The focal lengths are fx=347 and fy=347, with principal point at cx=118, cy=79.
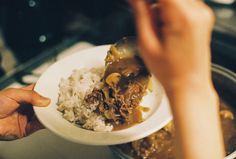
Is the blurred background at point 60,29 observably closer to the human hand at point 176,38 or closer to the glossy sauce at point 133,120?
the glossy sauce at point 133,120

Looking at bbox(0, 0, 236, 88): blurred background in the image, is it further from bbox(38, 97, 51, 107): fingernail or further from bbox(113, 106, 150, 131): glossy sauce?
bbox(113, 106, 150, 131): glossy sauce

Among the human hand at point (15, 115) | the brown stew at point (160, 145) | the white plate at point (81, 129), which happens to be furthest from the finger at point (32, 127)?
the brown stew at point (160, 145)

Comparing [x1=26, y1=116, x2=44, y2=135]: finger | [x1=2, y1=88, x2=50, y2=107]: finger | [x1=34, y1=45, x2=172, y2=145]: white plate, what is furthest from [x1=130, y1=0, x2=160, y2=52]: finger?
[x1=26, y1=116, x2=44, y2=135]: finger

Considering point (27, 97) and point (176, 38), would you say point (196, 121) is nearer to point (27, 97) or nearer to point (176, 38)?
point (176, 38)

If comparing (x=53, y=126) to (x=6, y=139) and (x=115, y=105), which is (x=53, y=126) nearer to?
(x=115, y=105)

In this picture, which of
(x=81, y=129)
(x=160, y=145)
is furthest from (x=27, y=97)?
(x=160, y=145)

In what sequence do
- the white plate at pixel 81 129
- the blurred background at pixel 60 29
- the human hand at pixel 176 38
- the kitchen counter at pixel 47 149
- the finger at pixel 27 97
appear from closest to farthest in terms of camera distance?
1. the human hand at pixel 176 38
2. the white plate at pixel 81 129
3. the finger at pixel 27 97
4. the kitchen counter at pixel 47 149
5. the blurred background at pixel 60 29
